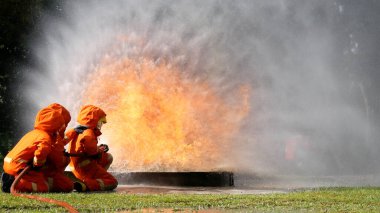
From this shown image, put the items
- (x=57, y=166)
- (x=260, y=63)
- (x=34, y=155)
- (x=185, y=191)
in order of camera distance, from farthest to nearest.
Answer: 1. (x=260, y=63)
2. (x=185, y=191)
3. (x=57, y=166)
4. (x=34, y=155)

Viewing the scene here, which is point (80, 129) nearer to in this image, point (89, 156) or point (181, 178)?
point (89, 156)

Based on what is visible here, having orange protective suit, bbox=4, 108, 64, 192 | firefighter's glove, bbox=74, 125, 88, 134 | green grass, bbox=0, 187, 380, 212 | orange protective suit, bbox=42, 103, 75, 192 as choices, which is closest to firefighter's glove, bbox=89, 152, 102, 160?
firefighter's glove, bbox=74, 125, 88, 134

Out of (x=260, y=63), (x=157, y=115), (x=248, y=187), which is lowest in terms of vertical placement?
(x=248, y=187)

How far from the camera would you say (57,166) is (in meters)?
9.60

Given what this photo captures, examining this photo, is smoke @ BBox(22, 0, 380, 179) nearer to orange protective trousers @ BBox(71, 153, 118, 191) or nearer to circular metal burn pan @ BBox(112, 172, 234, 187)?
circular metal burn pan @ BBox(112, 172, 234, 187)

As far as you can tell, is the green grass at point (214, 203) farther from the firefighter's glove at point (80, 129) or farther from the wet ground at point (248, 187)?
the firefighter's glove at point (80, 129)

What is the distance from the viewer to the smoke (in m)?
16.3

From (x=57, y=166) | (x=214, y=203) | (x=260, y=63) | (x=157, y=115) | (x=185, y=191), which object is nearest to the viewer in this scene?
(x=214, y=203)

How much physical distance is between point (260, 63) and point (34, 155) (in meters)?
14.8

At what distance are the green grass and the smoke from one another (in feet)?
25.7

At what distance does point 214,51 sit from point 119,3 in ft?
11.4

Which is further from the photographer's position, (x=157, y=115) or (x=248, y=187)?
(x=157, y=115)

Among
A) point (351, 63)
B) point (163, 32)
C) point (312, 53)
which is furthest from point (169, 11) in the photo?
point (351, 63)

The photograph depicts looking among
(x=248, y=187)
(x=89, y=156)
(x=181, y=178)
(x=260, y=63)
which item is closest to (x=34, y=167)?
(x=89, y=156)
